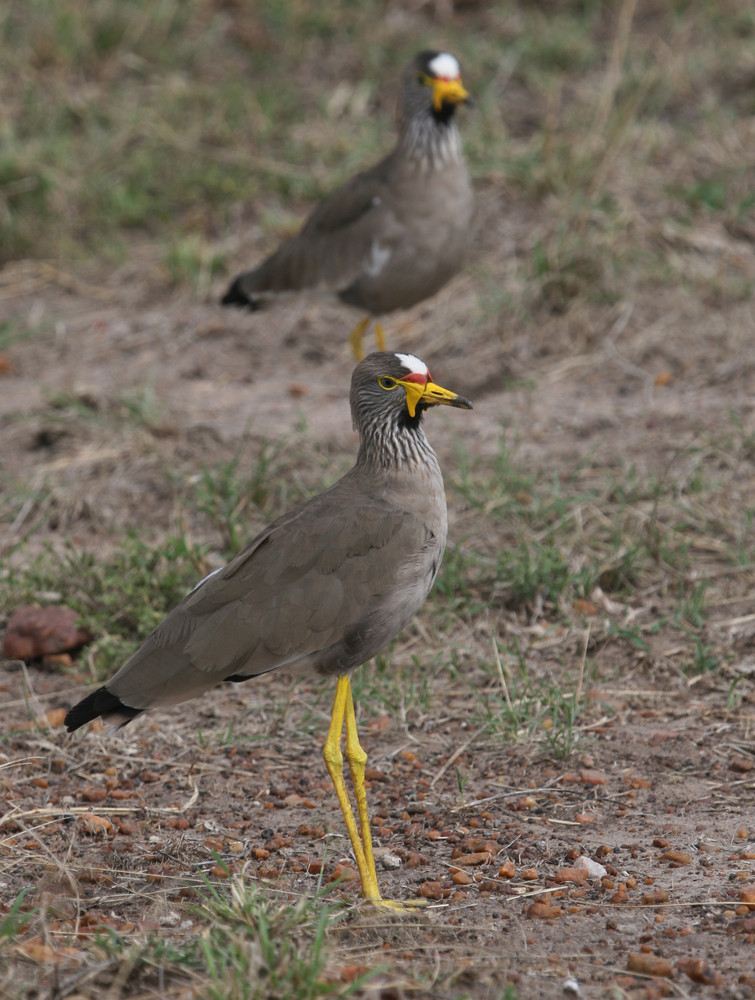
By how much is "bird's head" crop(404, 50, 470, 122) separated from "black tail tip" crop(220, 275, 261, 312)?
144 cm

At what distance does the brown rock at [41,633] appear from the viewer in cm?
518

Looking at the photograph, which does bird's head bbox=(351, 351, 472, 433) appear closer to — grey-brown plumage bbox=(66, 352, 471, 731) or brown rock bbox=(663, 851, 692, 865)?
grey-brown plumage bbox=(66, 352, 471, 731)

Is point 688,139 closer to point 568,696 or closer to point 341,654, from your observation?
point 568,696

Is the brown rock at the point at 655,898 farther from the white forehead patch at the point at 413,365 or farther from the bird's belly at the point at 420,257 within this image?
the bird's belly at the point at 420,257

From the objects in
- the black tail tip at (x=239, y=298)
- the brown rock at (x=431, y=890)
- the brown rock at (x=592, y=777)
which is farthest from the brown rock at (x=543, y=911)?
the black tail tip at (x=239, y=298)

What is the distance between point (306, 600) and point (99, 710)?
0.72 metres

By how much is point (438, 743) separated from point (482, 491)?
1684 mm

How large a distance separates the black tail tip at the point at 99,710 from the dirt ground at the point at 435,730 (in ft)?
1.20

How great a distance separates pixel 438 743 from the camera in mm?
4652

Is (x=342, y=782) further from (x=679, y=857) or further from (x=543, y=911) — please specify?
(x=679, y=857)

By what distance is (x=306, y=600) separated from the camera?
391 centimetres

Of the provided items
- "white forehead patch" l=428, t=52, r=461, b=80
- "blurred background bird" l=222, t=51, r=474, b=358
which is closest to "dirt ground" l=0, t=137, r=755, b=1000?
"blurred background bird" l=222, t=51, r=474, b=358

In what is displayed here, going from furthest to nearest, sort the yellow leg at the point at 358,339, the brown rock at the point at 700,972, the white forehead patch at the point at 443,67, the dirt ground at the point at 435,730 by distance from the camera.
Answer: the yellow leg at the point at 358,339
the white forehead patch at the point at 443,67
the dirt ground at the point at 435,730
the brown rock at the point at 700,972

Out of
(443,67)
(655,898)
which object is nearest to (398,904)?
(655,898)
